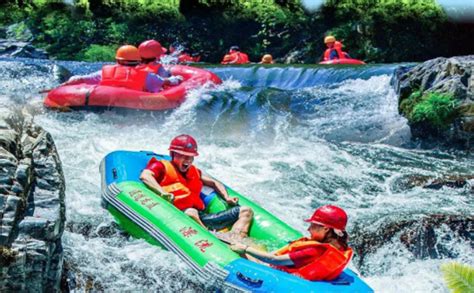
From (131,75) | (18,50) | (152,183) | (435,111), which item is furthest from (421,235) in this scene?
(18,50)

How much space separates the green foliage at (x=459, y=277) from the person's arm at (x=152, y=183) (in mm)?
3349

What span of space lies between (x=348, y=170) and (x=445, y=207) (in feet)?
6.19

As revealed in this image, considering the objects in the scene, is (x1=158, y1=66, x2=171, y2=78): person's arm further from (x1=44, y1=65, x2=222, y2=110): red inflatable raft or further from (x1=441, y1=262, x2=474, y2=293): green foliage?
(x1=441, y1=262, x2=474, y2=293): green foliage

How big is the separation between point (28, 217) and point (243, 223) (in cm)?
209

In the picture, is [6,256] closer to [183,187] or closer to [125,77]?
[183,187]

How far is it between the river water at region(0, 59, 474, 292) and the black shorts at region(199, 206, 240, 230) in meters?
0.67

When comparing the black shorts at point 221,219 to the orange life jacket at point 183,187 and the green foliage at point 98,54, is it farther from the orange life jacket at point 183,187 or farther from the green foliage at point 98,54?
the green foliage at point 98,54

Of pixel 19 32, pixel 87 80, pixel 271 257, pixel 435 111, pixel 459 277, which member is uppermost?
pixel 459 277

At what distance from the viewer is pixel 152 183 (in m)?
5.92

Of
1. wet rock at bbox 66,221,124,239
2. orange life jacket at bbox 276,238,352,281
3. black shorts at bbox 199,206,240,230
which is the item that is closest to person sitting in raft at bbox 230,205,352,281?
orange life jacket at bbox 276,238,352,281

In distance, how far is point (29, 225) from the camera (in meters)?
4.15

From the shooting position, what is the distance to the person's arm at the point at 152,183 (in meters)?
5.82

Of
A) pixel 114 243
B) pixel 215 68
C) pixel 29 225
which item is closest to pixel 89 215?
pixel 114 243

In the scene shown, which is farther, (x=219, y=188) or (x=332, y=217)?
(x=219, y=188)
